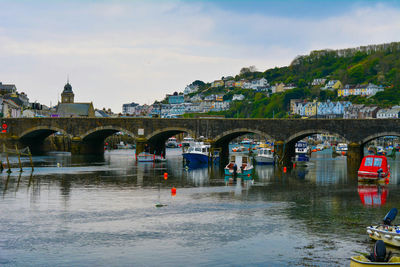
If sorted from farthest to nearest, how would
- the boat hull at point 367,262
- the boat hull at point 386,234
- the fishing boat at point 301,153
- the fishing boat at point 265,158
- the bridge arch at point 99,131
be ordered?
1. the fishing boat at point 301,153
2. the bridge arch at point 99,131
3. the fishing boat at point 265,158
4. the boat hull at point 386,234
5. the boat hull at point 367,262

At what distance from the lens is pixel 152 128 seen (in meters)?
83.9

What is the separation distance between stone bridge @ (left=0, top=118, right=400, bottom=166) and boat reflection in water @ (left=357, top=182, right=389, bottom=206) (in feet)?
71.6

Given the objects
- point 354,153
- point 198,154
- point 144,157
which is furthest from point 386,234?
point 144,157

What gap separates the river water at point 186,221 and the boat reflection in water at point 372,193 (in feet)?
0.26

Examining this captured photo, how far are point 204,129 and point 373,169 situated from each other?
110 feet

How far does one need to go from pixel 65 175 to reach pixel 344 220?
3435 centimetres

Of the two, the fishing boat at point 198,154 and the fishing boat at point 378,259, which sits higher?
the fishing boat at point 198,154

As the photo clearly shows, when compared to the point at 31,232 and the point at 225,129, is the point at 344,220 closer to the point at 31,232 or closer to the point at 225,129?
the point at 31,232

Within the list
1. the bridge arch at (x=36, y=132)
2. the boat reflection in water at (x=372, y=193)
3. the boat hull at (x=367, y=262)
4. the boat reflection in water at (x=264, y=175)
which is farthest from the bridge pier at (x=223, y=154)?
the boat hull at (x=367, y=262)

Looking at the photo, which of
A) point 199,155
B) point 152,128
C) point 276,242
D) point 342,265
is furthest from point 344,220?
point 152,128

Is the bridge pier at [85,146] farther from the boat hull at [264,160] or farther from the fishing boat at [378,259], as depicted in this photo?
the fishing boat at [378,259]

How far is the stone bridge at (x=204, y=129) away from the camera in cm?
7175

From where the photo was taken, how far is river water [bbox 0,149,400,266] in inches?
912

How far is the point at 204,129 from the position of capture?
263ft
